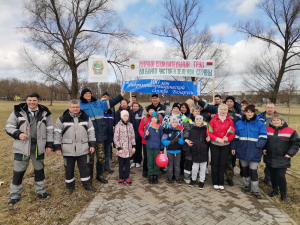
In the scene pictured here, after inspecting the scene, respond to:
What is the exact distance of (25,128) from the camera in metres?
3.53

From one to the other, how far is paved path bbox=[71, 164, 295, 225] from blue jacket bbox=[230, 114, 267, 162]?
87 centimetres

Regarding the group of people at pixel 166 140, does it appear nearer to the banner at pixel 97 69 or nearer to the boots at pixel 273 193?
the boots at pixel 273 193

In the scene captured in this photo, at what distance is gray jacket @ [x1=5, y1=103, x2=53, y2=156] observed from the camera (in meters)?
3.47

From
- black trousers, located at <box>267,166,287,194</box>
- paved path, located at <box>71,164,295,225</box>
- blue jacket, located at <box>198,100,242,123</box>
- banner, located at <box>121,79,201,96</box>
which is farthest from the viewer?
banner, located at <box>121,79,201,96</box>

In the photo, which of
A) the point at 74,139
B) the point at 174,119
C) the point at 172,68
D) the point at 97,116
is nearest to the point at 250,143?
the point at 174,119

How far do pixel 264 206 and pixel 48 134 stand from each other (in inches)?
174

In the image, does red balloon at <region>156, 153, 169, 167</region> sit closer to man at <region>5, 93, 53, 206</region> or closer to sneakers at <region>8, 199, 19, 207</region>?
man at <region>5, 93, 53, 206</region>

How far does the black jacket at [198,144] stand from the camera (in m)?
4.32

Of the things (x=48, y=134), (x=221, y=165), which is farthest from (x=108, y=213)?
(x=221, y=165)

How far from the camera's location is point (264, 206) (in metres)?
3.57

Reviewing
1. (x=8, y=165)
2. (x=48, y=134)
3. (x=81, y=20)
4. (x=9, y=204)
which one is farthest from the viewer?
(x=81, y=20)

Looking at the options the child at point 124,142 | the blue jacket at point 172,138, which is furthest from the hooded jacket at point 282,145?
the child at point 124,142

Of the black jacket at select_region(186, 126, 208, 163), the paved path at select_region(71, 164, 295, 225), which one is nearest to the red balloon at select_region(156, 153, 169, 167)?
the paved path at select_region(71, 164, 295, 225)

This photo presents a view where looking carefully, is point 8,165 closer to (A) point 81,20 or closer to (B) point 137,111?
(B) point 137,111
